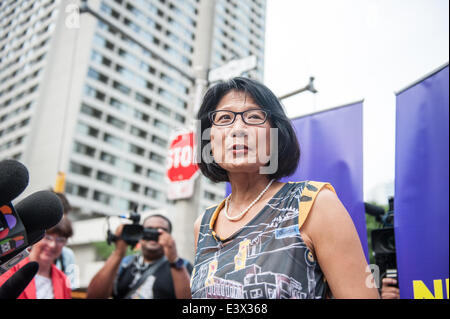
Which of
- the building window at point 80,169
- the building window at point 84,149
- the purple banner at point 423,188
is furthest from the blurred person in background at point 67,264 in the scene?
the building window at point 84,149

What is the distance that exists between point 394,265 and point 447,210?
69cm

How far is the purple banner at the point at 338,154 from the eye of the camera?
2260 mm

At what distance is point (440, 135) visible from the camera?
2307 mm

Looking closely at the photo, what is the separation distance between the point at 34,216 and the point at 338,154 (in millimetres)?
1966

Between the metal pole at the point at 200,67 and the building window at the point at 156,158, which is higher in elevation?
the building window at the point at 156,158

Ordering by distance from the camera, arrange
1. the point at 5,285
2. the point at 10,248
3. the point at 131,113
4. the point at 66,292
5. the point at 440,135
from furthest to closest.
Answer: the point at 131,113
the point at 66,292
the point at 440,135
the point at 5,285
the point at 10,248

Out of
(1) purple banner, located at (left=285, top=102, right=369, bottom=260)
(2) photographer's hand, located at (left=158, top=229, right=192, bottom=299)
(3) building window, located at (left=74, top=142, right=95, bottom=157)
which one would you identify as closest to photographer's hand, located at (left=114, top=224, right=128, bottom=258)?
(2) photographer's hand, located at (left=158, top=229, right=192, bottom=299)

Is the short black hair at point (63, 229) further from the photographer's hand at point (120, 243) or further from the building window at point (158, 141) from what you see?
the building window at point (158, 141)

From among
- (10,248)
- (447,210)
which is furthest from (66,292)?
(447,210)

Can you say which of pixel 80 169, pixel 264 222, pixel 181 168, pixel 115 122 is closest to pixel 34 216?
pixel 264 222

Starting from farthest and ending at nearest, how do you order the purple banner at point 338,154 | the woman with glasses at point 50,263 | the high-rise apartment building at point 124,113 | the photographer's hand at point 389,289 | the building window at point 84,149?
1. the building window at point 84,149
2. the high-rise apartment building at point 124,113
3. the woman with glasses at point 50,263
4. the photographer's hand at point 389,289
5. the purple banner at point 338,154

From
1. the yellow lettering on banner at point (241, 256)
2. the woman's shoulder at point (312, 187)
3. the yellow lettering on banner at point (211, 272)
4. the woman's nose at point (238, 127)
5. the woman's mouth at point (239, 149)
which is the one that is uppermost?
the woman's nose at point (238, 127)

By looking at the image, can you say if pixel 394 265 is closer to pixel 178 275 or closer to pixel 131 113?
pixel 178 275

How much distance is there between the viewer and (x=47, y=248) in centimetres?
292
